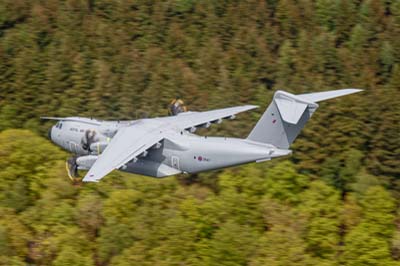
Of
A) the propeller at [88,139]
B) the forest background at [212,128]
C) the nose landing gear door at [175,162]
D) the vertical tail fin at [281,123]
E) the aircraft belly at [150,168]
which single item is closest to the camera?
the vertical tail fin at [281,123]

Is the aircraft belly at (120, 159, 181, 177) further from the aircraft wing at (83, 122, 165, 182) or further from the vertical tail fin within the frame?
the vertical tail fin

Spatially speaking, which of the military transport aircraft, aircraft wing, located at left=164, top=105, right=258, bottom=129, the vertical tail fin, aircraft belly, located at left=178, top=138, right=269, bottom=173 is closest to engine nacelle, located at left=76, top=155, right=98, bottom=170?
the military transport aircraft

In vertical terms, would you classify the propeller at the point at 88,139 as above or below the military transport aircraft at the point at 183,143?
below

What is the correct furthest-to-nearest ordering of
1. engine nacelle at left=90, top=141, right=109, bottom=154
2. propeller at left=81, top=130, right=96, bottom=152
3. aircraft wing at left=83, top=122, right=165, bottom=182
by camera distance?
propeller at left=81, top=130, right=96, bottom=152 < engine nacelle at left=90, top=141, right=109, bottom=154 < aircraft wing at left=83, top=122, right=165, bottom=182

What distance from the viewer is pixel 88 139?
55.0 metres

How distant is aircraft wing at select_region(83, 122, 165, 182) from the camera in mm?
49062

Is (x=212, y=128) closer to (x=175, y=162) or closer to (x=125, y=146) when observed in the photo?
(x=175, y=162)

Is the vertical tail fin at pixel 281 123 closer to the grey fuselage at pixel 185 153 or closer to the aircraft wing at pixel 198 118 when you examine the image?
the grey fuselage at pixel 185 153

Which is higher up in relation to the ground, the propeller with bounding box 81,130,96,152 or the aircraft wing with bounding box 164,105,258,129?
the aircraft wing with bounding box 164,105,258,129

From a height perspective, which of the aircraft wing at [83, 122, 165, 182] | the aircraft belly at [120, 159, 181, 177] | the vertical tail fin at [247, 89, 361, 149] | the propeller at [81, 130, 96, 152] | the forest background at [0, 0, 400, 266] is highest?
the vertical tail fin at [247, 89, 361, 149]

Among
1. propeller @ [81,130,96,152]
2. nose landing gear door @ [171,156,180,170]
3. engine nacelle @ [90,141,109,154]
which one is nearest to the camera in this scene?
nose landing gear door @ [171,156,180,170]

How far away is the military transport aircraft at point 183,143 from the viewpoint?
49.6 m

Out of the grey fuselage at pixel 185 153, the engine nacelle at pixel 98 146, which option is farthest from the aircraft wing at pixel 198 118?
the engine nacelle at pixel 98 146

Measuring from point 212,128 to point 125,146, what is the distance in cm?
4318
